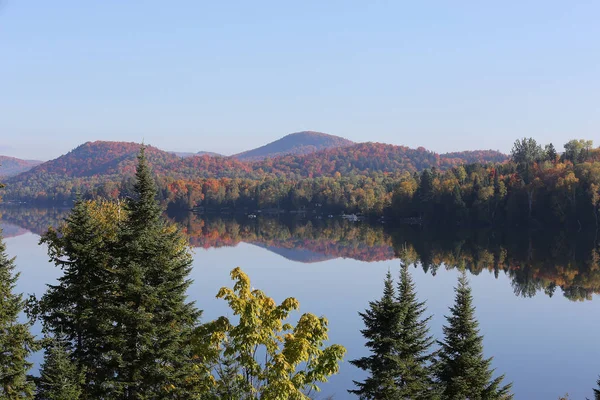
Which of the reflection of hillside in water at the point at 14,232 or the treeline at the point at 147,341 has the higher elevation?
the treeline at the point at 147,341

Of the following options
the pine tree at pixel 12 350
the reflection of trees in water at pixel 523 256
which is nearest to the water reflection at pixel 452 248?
the reflection of trees in water at pixel 523 256

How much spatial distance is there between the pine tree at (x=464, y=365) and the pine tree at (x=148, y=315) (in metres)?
8.58

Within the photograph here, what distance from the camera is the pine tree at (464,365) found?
20.4 metres

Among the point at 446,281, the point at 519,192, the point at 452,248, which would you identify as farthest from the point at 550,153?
the point at 446,281

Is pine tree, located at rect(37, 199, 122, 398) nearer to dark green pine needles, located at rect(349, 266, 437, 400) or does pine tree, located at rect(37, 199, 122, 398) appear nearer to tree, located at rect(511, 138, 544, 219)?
dark green pine needles, located at rect(349, 266, 437, 400)

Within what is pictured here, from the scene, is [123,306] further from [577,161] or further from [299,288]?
[577,161]

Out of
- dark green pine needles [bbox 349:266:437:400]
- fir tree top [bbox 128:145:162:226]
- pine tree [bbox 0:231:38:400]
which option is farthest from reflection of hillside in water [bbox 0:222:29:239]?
dark green pine needles [bbox 349:266:437:400]

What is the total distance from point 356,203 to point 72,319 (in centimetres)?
15591

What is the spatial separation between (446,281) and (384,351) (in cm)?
4220

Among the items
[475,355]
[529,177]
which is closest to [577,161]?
[529,177]

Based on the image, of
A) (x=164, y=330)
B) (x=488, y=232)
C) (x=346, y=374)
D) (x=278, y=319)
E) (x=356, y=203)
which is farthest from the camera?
(x=356, y=203)

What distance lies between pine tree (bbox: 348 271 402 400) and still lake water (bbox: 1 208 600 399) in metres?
10.2

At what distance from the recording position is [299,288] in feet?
192

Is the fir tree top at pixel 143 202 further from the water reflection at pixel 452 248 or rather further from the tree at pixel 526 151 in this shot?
the tree at pixel 526 151
